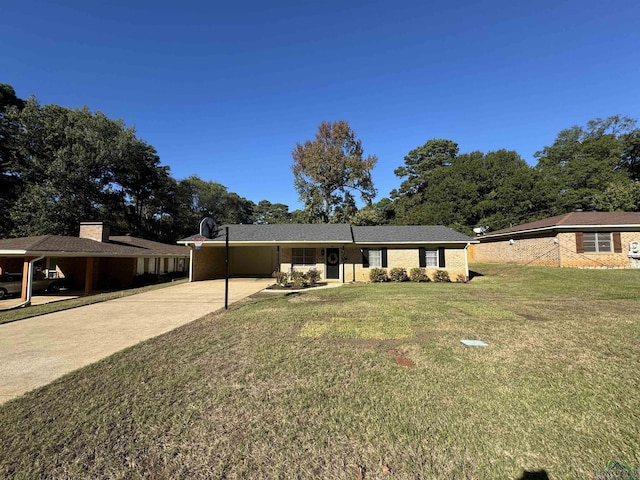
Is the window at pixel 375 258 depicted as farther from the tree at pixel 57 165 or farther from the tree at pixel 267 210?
the tree at pixel 267 210

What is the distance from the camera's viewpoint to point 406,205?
40531 mm

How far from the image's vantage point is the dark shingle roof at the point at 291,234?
1612cm

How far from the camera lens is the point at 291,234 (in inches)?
678

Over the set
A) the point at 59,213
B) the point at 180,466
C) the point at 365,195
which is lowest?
the point at 180,466

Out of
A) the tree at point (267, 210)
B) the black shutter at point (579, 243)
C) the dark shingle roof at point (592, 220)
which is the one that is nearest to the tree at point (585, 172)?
the dark shingle roof at point (592, 220)

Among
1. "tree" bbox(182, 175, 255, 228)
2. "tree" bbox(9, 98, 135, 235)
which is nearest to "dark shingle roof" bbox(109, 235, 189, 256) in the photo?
"tree" bbox(9, 98, 135, 235)

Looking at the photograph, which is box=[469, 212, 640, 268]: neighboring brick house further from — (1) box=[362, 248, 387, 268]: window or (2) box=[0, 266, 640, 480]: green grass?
(2) box=[0, 266, 640, 480]: green grass

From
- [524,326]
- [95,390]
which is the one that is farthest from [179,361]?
[524,326]

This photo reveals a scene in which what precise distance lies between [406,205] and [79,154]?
35788 millimetres

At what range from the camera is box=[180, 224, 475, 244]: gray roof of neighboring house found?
16109mm

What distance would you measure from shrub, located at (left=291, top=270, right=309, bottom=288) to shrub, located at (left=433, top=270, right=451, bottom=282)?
7.07 meters

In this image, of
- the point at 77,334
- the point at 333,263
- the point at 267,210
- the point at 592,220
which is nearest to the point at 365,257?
the point at 333,263

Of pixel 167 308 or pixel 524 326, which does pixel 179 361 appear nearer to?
pixel 167 308

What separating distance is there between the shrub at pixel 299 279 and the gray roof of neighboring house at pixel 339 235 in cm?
185
